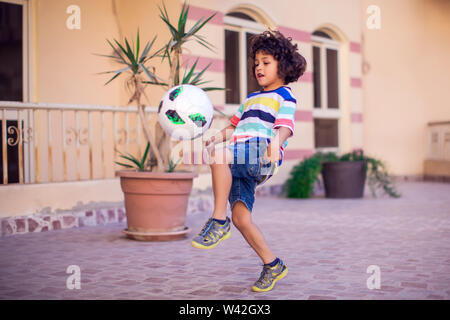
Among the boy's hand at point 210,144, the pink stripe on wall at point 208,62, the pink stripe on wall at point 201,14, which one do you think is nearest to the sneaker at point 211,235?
the boy's hand at point 210,144

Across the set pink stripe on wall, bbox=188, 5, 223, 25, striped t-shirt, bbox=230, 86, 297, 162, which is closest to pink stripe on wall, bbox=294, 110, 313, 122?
pink stripe on wall, bbox=188, 5, 223, 25

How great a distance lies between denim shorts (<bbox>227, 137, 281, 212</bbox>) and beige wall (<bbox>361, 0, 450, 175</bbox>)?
31.0 feet

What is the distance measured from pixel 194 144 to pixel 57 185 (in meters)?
2.16

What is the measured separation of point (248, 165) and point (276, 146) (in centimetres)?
21

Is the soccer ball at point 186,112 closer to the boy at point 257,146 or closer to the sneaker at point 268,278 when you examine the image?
the boy at point 257,146

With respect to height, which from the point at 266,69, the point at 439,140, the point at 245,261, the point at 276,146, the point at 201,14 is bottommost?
the point at 245,261

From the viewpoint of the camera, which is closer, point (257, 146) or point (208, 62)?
point (257, 146)

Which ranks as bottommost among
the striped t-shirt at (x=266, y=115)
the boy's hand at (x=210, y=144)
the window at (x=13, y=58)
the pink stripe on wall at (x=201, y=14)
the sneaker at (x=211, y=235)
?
the sneaker at (x=211, y=235)

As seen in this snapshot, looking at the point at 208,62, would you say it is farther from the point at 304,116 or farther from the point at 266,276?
the point at 266,276

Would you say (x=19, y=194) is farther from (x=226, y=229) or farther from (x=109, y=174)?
(x=226, y=229)

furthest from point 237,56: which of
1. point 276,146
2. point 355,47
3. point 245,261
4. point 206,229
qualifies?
point 206,229

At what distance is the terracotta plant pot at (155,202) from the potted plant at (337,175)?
384 centimetres

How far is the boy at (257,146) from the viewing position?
2898 millimetres

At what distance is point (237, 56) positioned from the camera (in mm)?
8922
